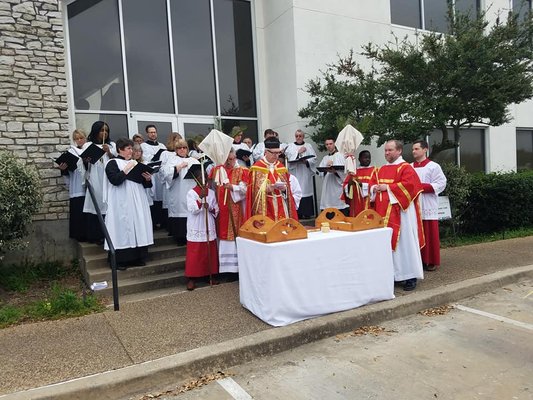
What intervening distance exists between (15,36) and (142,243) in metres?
4.11

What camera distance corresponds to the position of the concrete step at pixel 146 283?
19.7 feet

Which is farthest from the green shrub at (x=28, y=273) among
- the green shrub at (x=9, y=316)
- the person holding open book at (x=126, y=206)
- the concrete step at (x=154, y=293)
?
the concrete step at (x=154, y=293)

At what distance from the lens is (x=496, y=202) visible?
1066 cm

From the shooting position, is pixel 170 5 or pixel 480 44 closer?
pixel 480 44

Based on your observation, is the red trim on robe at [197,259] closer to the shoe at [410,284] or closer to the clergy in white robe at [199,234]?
the clergy in white robe at [199,234]

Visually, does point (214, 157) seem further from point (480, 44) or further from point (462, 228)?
point (462, 228)

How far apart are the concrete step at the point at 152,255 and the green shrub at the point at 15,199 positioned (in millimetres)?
1009

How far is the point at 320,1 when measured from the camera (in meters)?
10.4

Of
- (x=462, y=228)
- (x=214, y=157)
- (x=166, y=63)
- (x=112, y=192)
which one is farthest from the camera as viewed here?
(x=462, y=228)

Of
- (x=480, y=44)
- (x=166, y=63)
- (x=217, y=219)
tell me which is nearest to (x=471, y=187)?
(x=480, y=44)

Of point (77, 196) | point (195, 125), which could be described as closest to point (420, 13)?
point (195, 125)

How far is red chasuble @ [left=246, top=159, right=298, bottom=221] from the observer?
597 cm

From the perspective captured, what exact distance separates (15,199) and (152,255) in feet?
6.77

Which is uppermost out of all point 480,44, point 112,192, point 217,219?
point 480,44
